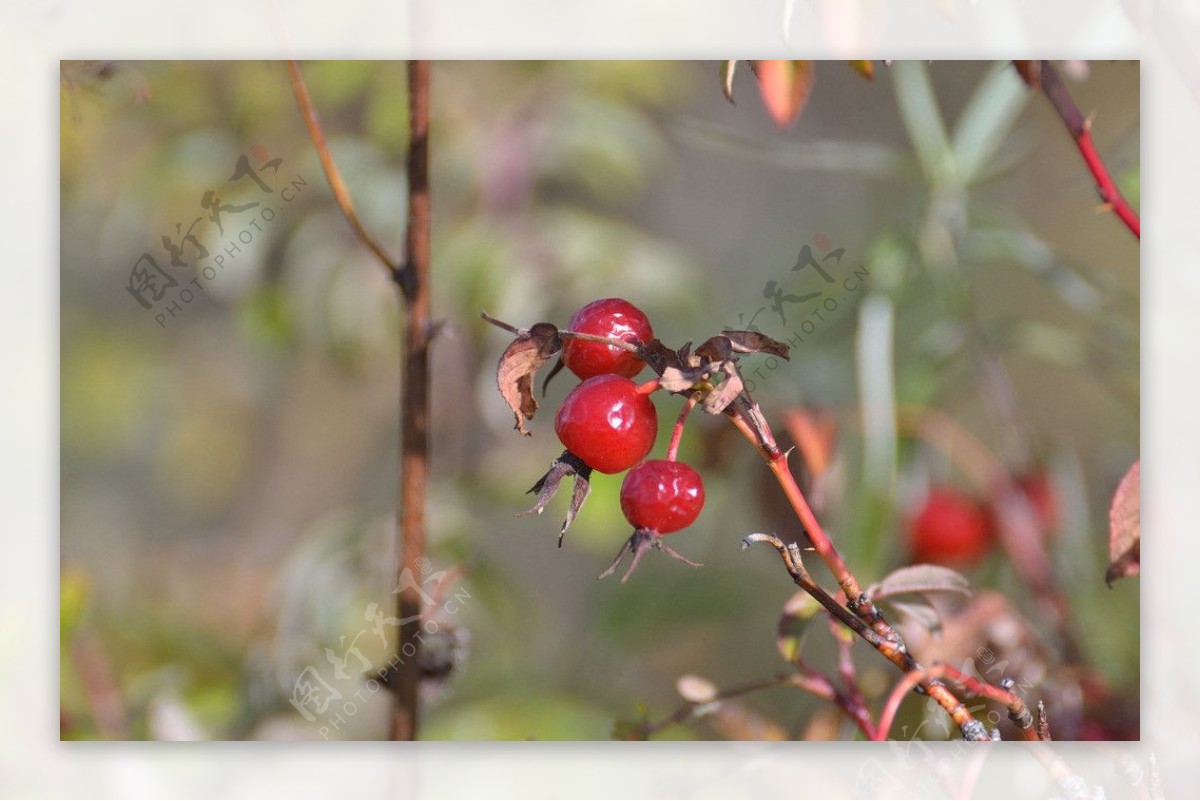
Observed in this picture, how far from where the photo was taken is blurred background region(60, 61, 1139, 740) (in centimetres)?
93

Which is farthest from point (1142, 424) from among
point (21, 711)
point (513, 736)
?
point (21, 711)

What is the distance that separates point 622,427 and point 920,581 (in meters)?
0.25

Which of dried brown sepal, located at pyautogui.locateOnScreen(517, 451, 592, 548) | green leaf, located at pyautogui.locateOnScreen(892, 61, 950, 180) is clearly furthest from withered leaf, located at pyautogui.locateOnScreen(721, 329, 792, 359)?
green leaf, located at pyautogui.locateOnScreen(892, 61, 950, 180)

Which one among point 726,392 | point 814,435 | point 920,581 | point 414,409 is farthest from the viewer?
point 814,435

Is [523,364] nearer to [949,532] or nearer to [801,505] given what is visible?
[801,505]

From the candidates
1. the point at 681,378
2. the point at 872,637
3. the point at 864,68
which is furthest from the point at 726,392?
the point at 864,68

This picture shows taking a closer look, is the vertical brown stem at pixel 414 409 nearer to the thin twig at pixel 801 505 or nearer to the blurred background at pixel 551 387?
the blurred background at pixel 551 387

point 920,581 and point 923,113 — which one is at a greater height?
point 923,113

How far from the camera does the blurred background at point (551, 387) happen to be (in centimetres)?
93

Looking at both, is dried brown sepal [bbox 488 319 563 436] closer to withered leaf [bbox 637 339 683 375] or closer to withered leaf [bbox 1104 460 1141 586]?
withered leaf [bbox 637 339 683 375]

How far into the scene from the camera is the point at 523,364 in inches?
22.3

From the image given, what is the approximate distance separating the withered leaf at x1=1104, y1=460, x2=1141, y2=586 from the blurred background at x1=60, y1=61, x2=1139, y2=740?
0.19 meters

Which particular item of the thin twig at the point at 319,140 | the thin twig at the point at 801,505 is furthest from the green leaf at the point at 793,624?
the thin twig at the point at 319,140

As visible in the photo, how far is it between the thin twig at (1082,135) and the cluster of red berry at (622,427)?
1.20ft
